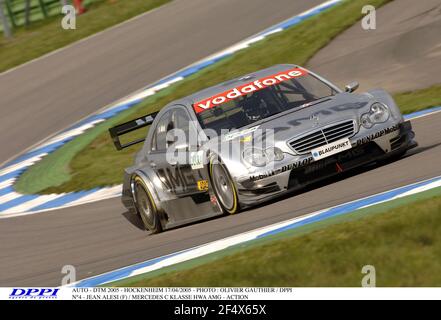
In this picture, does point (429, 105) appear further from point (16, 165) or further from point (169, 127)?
point (16, 165)

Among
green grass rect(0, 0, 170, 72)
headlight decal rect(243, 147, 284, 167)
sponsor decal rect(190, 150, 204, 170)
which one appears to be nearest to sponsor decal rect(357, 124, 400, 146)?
headlight decal rect(243, 147, 284, 167)

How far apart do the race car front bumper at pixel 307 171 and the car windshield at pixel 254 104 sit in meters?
0.84

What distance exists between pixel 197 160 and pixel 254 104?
2.47 feet

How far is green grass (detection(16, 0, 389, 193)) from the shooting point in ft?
43.0

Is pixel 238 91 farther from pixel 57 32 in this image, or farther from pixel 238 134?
pixel 57 32

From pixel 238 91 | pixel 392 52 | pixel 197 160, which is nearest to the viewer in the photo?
pixel 197 160

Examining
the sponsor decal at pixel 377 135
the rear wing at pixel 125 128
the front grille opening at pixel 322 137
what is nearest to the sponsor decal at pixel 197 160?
the front grille opening at pixel 322 137

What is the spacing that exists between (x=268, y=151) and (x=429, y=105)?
162 inches

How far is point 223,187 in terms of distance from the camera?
818 centimetres

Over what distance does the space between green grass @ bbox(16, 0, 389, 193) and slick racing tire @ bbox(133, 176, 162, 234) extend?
7.97ft

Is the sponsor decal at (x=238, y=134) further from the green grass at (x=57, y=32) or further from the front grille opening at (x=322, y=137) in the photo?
the green grass at (x=57, y=32)

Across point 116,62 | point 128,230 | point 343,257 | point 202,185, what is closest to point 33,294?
point 343,257

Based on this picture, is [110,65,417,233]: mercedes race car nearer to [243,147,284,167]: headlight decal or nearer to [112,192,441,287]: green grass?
[243,147,284,167]: headlight decal

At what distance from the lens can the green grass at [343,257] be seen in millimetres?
4867
